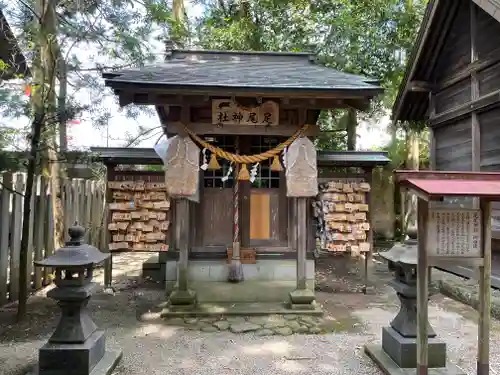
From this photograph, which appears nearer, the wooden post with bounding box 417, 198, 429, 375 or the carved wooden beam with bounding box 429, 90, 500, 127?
the wooden post with bounding box 417, 198, 429, 375

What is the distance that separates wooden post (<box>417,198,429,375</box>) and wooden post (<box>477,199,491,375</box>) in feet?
1.56

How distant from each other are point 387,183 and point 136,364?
14.0 metres

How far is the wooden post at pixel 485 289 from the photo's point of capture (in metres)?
3.27

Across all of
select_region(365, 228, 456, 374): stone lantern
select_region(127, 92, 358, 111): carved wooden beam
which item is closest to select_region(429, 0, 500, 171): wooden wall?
select_region(127, 92, 358, 111): carved wooden beam

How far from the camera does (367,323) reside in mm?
5742

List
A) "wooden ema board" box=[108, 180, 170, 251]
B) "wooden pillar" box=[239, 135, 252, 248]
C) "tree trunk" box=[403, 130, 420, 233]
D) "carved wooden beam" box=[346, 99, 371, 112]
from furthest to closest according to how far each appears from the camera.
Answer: "tree trunk" box=[403, 130, 420, 233] → "wooden pillar" box=[239, 135, 252, 248] → "wooden ema board" box=[108, 180, 170, 251] → "carved wooden beam" box=[346, 99, 371, 112]

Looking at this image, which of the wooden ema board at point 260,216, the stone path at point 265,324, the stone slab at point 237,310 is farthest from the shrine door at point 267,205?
the stone path at point 265,324

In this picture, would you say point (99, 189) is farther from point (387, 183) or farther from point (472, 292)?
point (387, 183)

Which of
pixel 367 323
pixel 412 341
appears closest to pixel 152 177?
pixel 367 323

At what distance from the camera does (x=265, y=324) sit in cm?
564

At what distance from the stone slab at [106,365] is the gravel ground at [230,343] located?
4.2 inches

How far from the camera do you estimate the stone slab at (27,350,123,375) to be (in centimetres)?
386

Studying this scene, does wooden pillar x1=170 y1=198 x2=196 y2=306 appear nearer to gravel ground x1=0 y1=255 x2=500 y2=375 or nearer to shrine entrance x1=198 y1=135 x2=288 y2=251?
gravel ground x1=0 y1=255 x2=500 y2=375

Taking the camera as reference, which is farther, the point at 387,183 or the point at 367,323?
the point at 387,183
